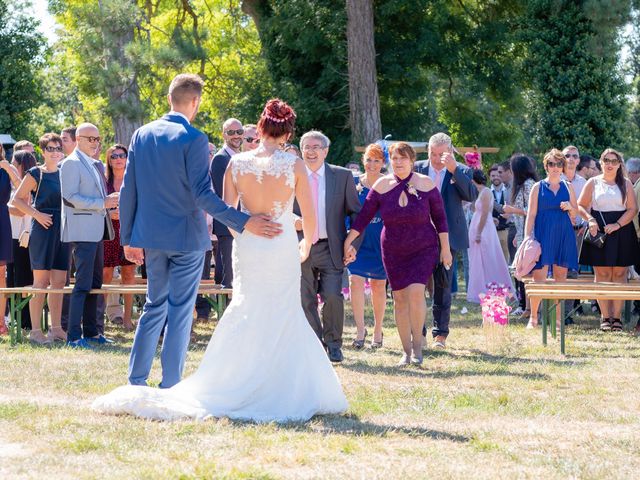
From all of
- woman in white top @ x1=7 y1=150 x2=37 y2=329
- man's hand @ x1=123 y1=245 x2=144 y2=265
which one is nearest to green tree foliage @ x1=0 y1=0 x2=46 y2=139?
woman in white top @ x1=7 y1=150 x2=37 y2=329

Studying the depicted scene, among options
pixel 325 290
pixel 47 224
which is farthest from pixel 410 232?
pixel 47 224

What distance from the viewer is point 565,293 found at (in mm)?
10242

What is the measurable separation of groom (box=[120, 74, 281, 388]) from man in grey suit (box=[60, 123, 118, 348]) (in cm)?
294

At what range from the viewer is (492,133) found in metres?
27.2

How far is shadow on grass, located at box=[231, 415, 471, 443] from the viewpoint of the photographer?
20.6ft

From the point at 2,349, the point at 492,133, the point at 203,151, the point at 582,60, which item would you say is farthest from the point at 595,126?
the point at 203,151

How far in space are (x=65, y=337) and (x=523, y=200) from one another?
5975 mm

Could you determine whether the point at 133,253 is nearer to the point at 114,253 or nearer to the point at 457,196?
the point at 457,196

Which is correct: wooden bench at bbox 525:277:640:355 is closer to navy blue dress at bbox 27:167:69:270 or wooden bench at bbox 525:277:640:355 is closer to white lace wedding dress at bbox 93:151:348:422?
white lace wedding dress at bbox 93:151:348:422

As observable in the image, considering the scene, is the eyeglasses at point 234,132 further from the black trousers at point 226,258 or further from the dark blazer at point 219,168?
the black trousers at point 226,258

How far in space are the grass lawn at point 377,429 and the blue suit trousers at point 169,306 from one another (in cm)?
56

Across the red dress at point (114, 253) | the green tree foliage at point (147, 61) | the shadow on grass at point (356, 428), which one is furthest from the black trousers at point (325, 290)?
the green tree foliage at point (147, 61)

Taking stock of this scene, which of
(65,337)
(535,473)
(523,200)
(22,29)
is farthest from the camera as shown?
(22,29)

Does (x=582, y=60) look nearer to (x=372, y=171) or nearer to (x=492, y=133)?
(x=492, y=133)
